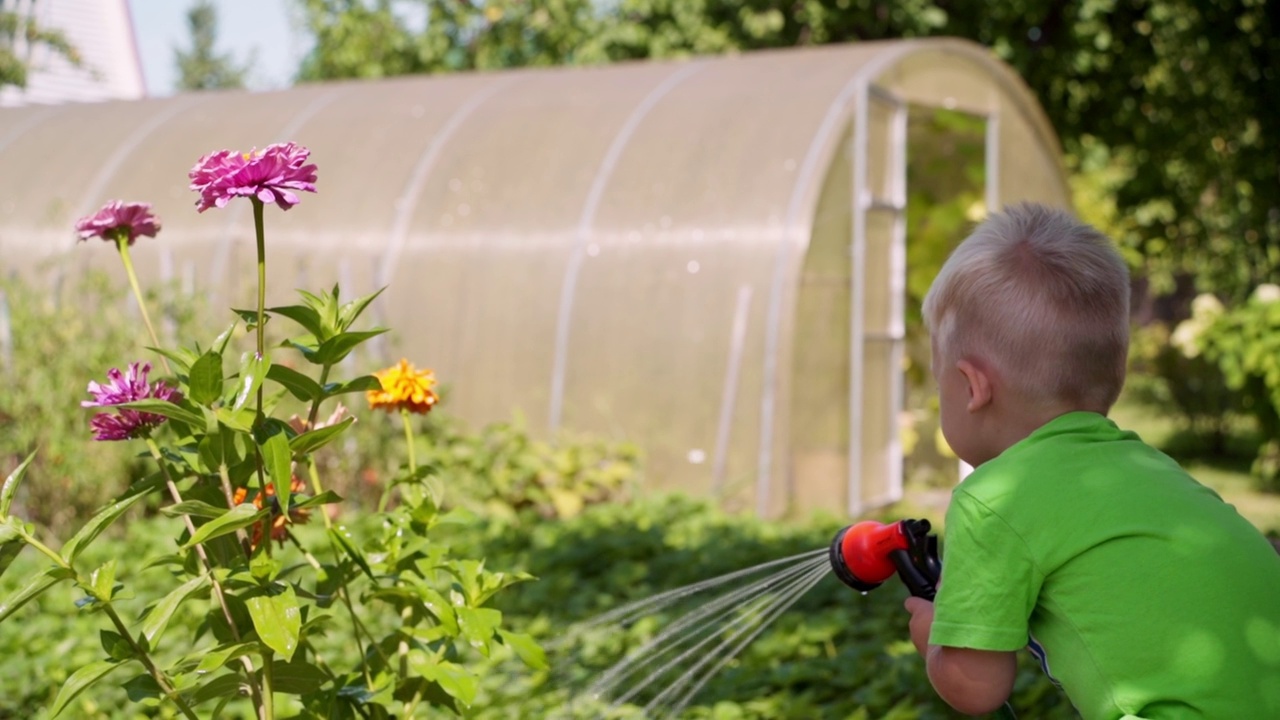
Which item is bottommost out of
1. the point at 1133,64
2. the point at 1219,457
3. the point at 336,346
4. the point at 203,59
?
the point at 1219,457

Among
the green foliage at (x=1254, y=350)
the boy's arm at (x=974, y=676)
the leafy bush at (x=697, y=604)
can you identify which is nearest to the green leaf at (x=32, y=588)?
the boy's arm at (x=974, y=676)

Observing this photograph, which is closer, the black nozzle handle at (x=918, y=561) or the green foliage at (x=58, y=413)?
the black nozzle handle at (x=918, y=561)

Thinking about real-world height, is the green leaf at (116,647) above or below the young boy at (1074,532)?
below

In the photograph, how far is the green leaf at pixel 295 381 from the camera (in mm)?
2080

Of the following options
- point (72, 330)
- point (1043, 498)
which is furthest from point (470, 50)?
point (1043, 498)

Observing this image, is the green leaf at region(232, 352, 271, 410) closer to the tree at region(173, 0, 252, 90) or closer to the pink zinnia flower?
the pink zinnia flower

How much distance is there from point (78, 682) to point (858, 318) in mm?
6293

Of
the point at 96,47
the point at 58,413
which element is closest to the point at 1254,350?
the point at 58,413

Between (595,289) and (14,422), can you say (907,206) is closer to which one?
(595,289)

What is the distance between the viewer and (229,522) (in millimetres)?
1929

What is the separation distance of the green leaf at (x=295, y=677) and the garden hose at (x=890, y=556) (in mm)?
817

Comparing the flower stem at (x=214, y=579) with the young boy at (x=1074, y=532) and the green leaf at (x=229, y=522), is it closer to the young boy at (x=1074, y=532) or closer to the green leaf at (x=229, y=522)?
the green leaf at (x=229, y=522)

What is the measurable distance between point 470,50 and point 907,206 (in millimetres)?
7843

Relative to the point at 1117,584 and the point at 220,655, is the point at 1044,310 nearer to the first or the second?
the point at 1117,584
